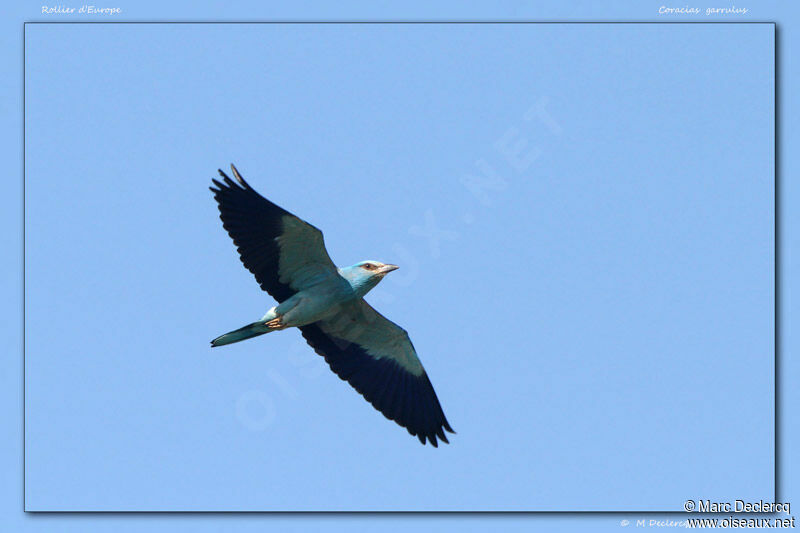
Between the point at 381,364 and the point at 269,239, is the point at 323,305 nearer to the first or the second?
the point at 269,239

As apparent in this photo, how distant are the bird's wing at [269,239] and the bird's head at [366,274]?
332 mm

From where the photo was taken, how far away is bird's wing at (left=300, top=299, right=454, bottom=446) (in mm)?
16312

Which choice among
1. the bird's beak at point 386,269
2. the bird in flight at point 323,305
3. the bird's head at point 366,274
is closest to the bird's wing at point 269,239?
the bird in flight at point 323,305

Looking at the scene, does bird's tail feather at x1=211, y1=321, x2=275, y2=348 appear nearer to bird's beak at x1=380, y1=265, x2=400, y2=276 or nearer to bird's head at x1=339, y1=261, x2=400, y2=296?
bird's head at x1=339, y1=261, x2=400, y2=296

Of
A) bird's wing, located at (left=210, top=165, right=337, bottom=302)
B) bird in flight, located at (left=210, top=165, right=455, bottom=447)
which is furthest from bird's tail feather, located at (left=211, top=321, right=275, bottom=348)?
bird's wing, located at (left=210, top=165, right=337, bottom=302)

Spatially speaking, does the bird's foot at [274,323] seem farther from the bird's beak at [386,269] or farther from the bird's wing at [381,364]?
the bird's beak at [386,269]

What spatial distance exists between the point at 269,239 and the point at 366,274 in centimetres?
140

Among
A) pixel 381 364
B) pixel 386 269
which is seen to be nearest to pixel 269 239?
pixel 386 269

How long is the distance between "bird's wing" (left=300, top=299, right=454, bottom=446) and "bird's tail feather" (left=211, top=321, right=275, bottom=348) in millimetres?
1141

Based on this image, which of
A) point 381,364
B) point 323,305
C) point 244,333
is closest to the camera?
point 244,333

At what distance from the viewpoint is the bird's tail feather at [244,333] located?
597 inches

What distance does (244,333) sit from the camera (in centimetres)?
1524

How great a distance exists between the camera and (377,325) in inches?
647

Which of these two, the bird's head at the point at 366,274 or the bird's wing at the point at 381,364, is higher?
the bird's head at the point at 366,274
